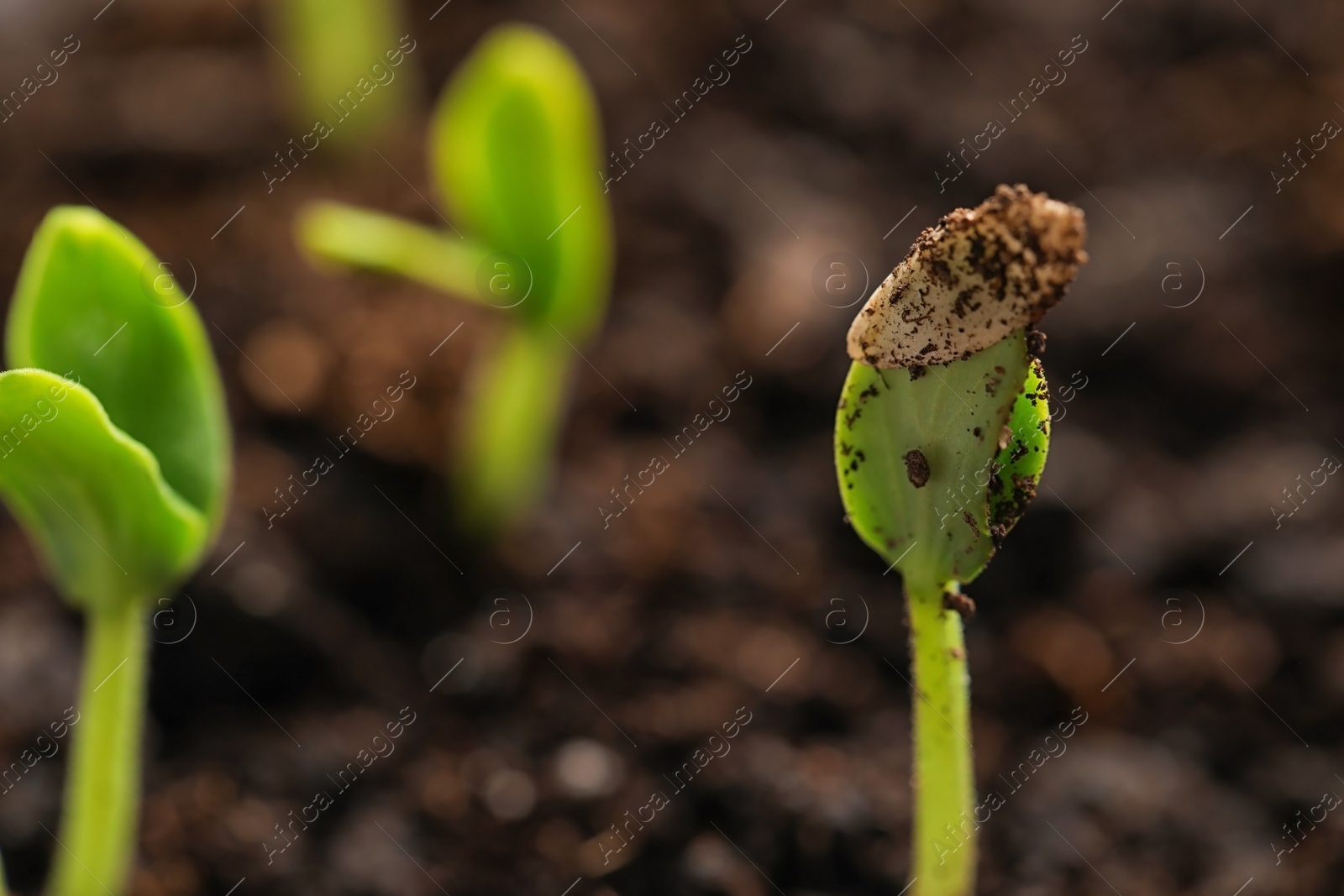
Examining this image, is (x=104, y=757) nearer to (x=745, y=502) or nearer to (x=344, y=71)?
(x=745, y=502)

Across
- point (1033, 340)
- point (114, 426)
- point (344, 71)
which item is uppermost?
point (1033, 340)

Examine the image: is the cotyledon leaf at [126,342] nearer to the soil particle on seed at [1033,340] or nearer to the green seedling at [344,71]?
the soil particle on seed at [1033,340]

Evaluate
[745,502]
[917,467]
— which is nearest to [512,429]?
[745,502]

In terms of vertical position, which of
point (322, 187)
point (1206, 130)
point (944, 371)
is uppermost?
point (944, 371)

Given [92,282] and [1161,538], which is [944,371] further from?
[1161,538]

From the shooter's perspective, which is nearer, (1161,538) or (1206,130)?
(1161,538)

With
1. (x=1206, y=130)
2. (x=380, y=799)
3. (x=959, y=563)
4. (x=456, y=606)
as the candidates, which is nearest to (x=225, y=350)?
(x=456, y=606)

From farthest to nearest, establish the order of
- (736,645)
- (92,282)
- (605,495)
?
(605,495)
(736,645)
(92,282)

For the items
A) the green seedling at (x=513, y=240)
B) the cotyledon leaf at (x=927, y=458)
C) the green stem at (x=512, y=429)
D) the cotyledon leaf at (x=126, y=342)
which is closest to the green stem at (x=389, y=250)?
the green seedling at (x=513, y=240)
